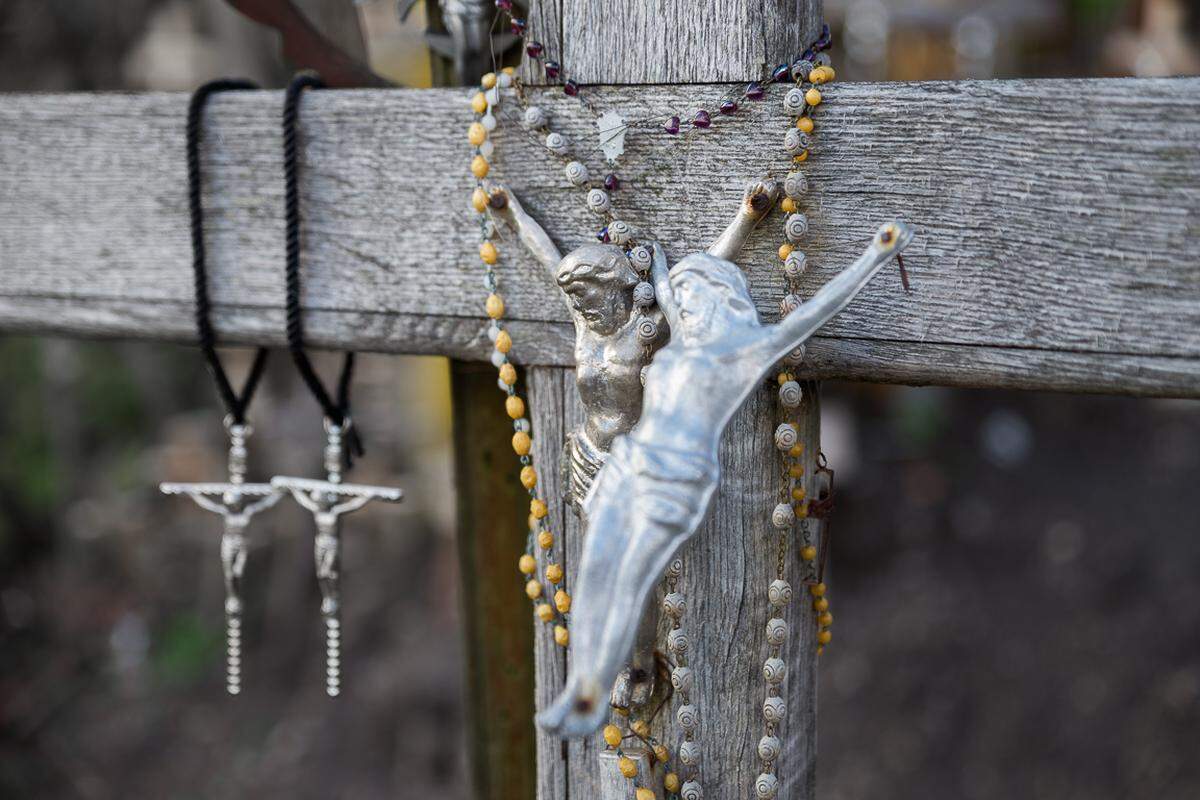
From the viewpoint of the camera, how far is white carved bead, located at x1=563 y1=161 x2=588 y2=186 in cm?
107

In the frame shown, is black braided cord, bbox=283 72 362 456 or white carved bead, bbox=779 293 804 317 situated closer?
white carved bead, bbox=779 293 804 317

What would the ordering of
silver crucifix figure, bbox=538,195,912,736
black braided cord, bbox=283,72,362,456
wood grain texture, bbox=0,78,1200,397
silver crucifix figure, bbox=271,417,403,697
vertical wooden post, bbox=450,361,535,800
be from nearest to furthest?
silver crucifix figure, bbox=538,195,912,736
wood grain texture, bbox=0,78,1200,397
black braided cord, bbox=283,72,362,456
silver crucifix figure, bbox=271,417,403,697
vertical wooden post, bbox=450,361,535,800

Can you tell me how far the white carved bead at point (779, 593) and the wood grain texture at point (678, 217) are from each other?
0.22 meters

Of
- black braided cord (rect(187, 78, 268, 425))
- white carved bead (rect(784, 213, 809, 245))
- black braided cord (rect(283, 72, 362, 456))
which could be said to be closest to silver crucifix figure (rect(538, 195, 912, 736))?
white carved bead (rect(784, 213, 809, 245))

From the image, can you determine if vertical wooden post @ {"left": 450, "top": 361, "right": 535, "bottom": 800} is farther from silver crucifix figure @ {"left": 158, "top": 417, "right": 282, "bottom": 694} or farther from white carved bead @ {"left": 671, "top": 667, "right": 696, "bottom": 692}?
white carved bead @ {"left": 671, "top": 667, "right": 696, "bottom": 692}

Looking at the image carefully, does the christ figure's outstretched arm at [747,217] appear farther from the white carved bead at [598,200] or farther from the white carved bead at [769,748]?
the white carved bead at [769,748]

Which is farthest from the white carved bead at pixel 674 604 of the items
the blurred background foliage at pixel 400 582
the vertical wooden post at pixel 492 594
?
the blurred background foliage at pixel 400 582

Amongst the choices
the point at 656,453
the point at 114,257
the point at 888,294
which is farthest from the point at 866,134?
the point at 114,257

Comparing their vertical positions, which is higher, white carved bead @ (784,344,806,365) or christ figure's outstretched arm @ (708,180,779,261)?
christ figure's outstretched arm @ (708,180,779,261)

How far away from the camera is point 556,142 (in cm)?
108

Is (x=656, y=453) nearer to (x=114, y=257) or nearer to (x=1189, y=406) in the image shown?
(x=114, y=257)

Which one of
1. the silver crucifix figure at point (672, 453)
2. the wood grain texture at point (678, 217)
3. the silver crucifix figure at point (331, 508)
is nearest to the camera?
the silver crucifix figure at point (672, 453)

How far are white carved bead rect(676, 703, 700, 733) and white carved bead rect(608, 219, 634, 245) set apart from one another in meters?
0.47

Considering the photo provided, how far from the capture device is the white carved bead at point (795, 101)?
0.99 m
